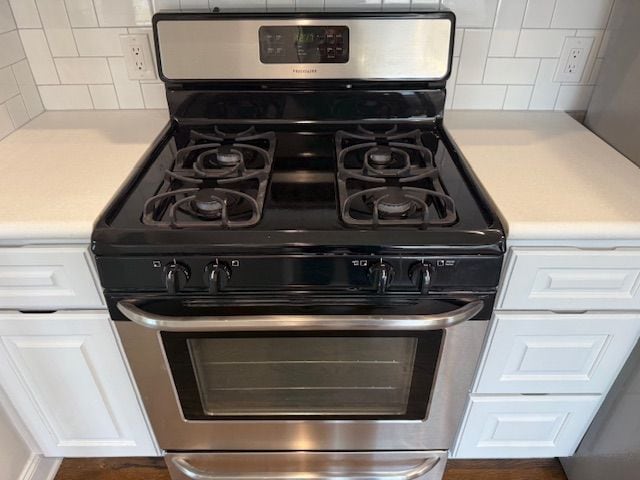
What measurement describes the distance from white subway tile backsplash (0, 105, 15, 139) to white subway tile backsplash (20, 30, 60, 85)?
160 millimetres

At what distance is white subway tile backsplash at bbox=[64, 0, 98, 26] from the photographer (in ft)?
4.06

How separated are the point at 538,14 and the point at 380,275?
90cm

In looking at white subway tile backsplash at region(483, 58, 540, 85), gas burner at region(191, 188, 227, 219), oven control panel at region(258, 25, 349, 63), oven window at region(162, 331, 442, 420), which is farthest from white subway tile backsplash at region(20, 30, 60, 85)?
white subway tile backsplash at region(483, 58, 540, 85)

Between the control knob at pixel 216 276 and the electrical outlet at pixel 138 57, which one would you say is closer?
the control knob at pixel 216 276

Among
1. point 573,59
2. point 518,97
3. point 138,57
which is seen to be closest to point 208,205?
point 138,57

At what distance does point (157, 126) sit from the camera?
1.29 metres

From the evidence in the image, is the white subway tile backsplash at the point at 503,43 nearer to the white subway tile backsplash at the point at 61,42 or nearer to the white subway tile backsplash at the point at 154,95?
the white subway tile backsplash at the point at 154,95

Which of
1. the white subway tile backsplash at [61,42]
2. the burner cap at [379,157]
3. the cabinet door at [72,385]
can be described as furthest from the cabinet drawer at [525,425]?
the white subway tile backsplash at [61,42]

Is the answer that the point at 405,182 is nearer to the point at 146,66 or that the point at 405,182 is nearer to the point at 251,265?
the point at 251,265

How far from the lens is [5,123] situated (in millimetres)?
1234

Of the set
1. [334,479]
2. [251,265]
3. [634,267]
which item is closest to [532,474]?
[334,479]

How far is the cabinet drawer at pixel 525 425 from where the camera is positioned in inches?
46.1

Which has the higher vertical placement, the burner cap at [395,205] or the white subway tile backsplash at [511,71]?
the white subway tile backsplash at [511,71]

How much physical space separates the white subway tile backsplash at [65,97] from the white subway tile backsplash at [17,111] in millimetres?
81
